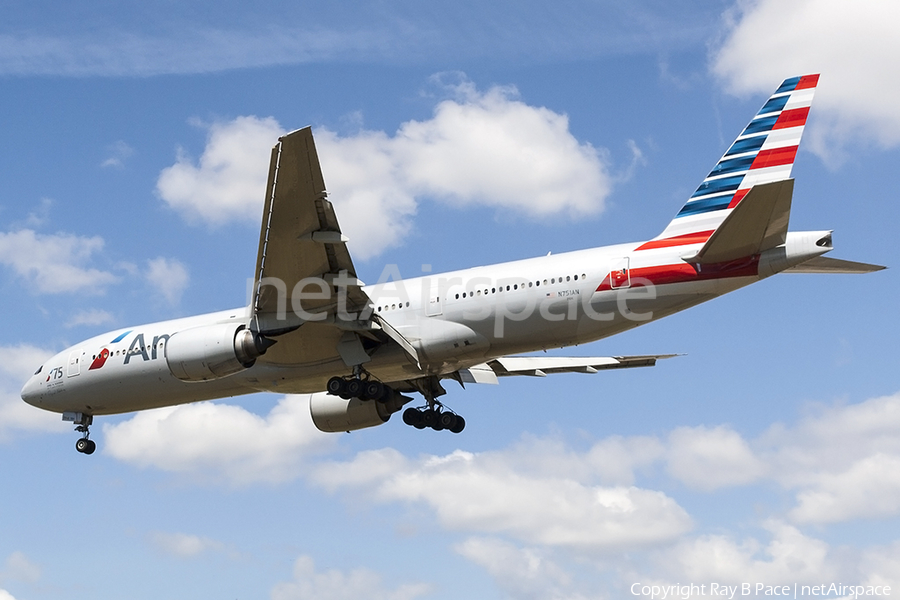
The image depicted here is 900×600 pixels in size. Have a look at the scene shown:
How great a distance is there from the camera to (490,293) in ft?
72.8

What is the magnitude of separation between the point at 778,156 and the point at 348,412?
1319cm

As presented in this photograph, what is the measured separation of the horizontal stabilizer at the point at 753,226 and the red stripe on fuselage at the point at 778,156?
2.92m

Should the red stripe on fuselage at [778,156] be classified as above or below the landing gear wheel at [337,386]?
above

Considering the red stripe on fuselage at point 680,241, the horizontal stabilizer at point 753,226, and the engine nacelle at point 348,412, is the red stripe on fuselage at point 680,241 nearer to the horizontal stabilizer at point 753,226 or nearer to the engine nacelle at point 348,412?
the horizontal stabilizer at point 753,226

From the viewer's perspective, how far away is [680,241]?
70.3ft

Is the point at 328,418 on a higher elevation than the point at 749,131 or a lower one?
lower

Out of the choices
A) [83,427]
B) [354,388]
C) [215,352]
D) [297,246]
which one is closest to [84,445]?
[83,427]

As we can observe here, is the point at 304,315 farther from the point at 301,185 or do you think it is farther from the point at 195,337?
the point at 301,185

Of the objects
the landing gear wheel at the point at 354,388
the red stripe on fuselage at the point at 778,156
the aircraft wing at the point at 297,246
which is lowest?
the landing gear wheel at the point at 354,388

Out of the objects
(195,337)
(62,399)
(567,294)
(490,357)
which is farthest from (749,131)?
(62,399)

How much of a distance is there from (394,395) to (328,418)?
2259mm

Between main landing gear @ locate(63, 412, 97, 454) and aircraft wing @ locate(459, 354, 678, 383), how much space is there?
33.9ft

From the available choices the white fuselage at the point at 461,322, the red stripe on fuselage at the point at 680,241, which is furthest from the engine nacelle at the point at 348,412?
the red stripe on fuselage at the point at 680,241

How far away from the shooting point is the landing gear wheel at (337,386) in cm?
2316
